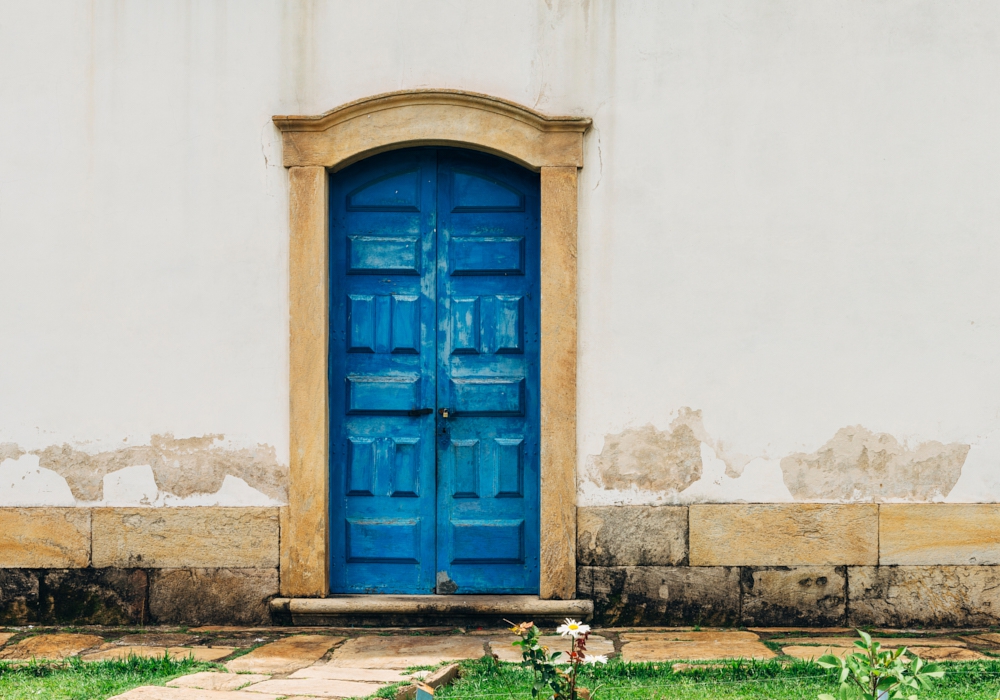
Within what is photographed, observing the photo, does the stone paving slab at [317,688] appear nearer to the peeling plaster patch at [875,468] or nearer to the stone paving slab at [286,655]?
the stone paving slab at [286,655]

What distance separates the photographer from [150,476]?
191 inches

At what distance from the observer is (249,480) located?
15.9 ft

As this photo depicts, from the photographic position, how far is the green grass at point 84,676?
349 centimetres

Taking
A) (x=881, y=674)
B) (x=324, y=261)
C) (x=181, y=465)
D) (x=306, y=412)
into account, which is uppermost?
(x=324, y=261)

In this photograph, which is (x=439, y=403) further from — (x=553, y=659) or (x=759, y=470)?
(x=553, y=659)

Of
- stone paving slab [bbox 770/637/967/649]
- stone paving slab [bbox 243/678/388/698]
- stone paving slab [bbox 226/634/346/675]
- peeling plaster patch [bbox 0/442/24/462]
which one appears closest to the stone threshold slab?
stone paving slab [bbox 226/634/346/675]

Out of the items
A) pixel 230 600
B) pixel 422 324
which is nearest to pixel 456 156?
pixel 422 324

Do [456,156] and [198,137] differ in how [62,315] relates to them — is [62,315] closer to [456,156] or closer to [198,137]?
[198,137]

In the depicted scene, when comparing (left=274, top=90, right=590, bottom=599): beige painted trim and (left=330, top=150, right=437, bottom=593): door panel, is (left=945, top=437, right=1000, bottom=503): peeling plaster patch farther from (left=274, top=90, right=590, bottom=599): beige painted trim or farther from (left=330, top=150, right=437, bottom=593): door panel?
(left=330, top=150, right=437, bottom=593): door panel

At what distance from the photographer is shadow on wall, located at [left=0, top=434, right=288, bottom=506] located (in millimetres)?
4832

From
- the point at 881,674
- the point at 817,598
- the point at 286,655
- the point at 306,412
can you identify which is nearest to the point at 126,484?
the point at 306,412

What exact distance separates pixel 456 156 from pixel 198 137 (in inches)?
54.7

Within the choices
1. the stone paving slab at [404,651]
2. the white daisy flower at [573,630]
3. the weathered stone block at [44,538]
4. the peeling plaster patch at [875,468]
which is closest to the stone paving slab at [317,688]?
the stone paving slab at [404,651]

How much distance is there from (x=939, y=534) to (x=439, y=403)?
2.73 metres
